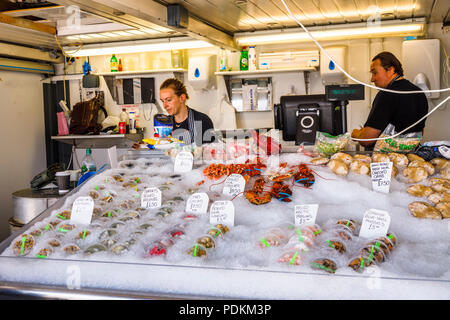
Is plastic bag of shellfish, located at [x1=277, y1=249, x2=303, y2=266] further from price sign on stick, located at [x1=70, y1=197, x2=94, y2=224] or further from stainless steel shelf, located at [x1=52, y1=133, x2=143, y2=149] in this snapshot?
stainless steel shelf, located at [x1=52, y1=133, x2=143, y2=149]

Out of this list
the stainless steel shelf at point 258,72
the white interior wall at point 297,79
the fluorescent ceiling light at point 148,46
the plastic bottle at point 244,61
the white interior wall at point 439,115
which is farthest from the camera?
the plastic bottle at point 244,61

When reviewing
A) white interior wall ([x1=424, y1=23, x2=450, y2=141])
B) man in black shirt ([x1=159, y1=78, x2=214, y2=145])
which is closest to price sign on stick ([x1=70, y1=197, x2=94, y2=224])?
man in black shirt ([x1=159, y1=78, x2=214, y2=145])

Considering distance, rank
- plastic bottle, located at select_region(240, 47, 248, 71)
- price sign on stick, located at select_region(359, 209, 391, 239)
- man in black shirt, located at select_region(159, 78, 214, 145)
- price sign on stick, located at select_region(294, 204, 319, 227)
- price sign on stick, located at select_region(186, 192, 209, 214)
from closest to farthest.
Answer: price sign on stick, located at select_region(359, 209, 391, 239), price sign on stick, located at select_region(294, 204, 319, 227), price sign on stick, located at select_region(186, 192, 209, 214), man in black shirt, located at select_region(159, 78, 214, 145), plastic bottle, located at select_region(240, 47, 248, 71)

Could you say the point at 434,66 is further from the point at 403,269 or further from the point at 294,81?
the point at 403,269

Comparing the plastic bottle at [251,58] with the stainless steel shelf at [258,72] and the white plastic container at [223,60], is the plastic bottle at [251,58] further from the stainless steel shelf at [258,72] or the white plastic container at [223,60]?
the white plastic container at [223,60]

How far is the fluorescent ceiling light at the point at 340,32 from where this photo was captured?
14.8 feet

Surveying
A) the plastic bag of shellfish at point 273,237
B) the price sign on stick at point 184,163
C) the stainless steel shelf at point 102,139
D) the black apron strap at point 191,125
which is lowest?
the plastic bag of shellfish at point 273,237

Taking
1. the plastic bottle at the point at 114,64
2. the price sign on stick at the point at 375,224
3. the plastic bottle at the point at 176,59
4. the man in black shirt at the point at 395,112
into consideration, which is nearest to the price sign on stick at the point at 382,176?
the price sign on stick at the point at 375,224

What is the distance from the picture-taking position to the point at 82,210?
1663 millimetres

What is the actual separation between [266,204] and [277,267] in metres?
0.50

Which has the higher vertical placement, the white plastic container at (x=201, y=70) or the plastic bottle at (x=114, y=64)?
the plastic bottle at (x=114, y=64)

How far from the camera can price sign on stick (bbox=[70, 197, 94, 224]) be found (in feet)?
5.39

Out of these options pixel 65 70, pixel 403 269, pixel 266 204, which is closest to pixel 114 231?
pixel 266 204

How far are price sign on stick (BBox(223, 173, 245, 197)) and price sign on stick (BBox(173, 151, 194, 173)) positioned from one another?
35cm
